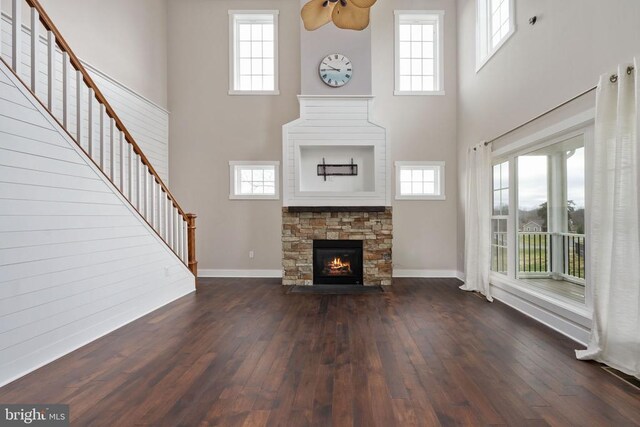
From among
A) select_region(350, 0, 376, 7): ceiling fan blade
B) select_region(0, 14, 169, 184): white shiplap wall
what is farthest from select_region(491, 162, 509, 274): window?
select_region(0, 14, 169, 184): white shiplap wall

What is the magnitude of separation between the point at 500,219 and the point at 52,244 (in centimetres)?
543

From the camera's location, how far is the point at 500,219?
5.23 meters

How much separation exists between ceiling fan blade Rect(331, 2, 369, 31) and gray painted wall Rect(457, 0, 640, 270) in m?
2.00

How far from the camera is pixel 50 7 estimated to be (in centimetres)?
434

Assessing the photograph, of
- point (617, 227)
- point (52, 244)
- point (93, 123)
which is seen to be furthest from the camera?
point (93, 123)

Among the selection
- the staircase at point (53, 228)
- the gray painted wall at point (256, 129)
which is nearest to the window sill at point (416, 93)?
the gray painted wall at point (256, 129)

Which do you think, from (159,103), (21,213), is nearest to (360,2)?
(21,213)

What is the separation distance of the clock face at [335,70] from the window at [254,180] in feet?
5.99

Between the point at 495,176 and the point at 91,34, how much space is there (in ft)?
20.6

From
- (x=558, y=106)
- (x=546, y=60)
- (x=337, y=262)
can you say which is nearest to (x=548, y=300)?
(x=558, y=106)

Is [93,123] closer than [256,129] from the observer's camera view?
Yes

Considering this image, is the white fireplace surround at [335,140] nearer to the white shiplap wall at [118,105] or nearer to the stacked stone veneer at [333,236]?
the stacked stone veneer at [333,236]

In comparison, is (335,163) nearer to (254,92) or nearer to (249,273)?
(254,92)

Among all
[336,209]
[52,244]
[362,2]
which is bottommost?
[52,244]
